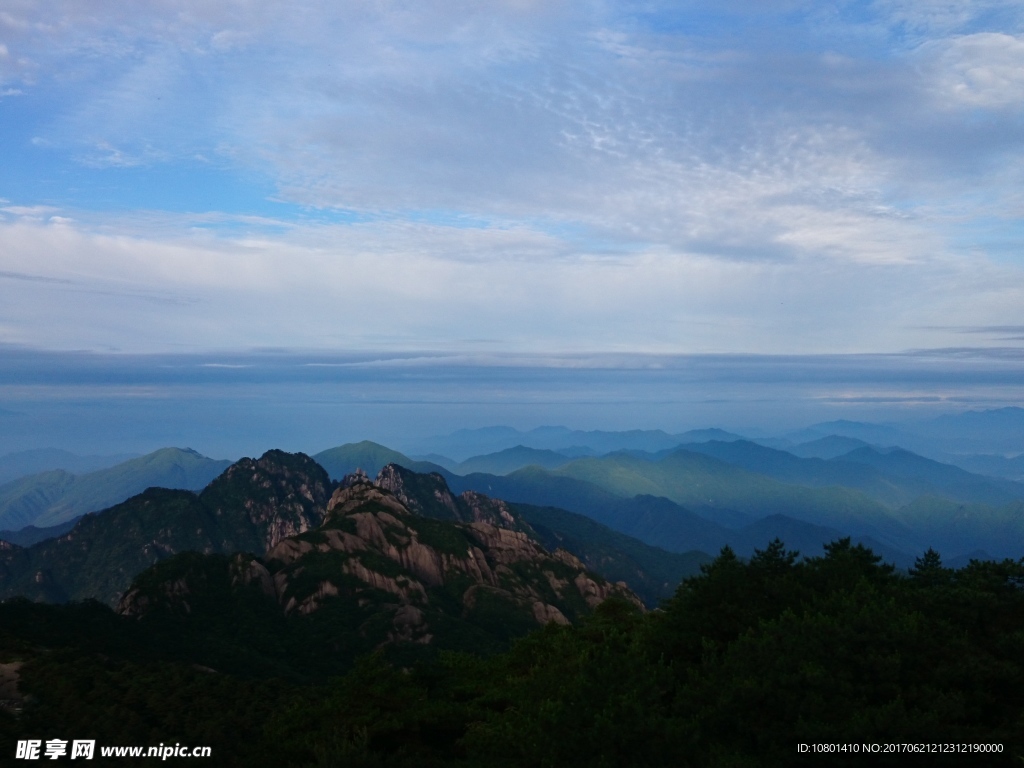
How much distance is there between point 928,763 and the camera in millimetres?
27219

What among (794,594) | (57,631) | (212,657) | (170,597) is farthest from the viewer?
(170,597)

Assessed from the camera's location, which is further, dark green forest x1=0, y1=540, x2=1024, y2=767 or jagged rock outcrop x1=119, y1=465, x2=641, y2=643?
jagged rock outcrop x1=119, y1=465, x2=641, y2=643

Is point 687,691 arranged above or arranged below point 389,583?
above

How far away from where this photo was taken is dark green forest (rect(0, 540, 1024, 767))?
27781 millimetres

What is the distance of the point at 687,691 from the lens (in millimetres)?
32500

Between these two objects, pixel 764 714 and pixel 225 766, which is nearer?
pixel 764 714

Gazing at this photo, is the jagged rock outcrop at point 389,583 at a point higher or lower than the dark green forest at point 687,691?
lower

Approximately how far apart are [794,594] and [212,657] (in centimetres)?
10224

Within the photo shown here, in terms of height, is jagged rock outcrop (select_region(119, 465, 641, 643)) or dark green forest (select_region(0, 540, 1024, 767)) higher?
dark green forest (select_region(0, 540, 1024, 767))

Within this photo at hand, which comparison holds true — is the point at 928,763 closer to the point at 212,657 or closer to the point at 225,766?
the point at 225,766

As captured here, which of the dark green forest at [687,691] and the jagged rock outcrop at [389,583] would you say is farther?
the jagged rock outcrop at [389,583]

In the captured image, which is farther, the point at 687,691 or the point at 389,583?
the point at 389,583

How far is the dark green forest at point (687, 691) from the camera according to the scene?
2778 cm

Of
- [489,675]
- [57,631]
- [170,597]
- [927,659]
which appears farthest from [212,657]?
[927,659]
